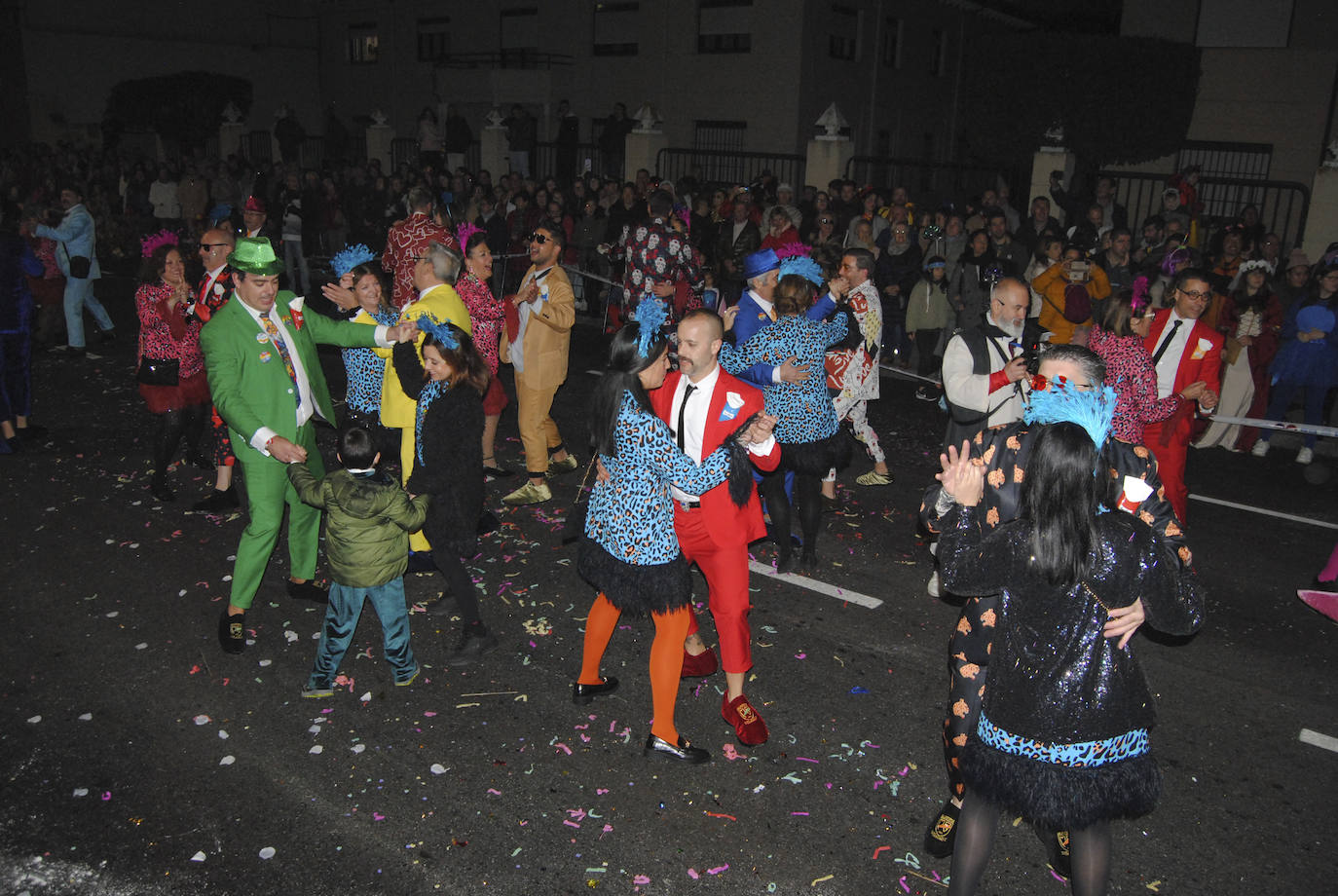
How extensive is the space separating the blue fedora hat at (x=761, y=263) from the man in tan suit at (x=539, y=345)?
1.67 metres

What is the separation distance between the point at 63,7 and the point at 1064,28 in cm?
3622

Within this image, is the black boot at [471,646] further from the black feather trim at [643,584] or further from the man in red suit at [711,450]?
the man in red suit at [711,450]

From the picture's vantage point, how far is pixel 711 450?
442 cm

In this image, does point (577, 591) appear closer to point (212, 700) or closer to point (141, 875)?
point (212, 700)

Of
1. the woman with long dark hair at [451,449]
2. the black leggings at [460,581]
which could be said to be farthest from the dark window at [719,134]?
the black leggings at [460,581]

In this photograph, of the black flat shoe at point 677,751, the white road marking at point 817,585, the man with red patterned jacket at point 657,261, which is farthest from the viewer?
the man with red patterned jacket at point 657,261

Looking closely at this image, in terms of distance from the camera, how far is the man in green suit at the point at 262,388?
5207 mm

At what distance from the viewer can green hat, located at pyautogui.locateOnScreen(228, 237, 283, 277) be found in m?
5.23

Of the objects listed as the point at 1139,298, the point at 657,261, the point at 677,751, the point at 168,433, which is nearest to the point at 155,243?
the point at 168,433

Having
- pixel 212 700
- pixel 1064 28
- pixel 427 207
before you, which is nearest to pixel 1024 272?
pixel 427 207

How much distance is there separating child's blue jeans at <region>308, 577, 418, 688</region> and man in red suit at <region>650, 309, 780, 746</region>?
1.61 meters

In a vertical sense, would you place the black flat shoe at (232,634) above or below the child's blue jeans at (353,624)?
below

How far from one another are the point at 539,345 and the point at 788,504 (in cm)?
247

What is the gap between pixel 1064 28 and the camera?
36.9 m
